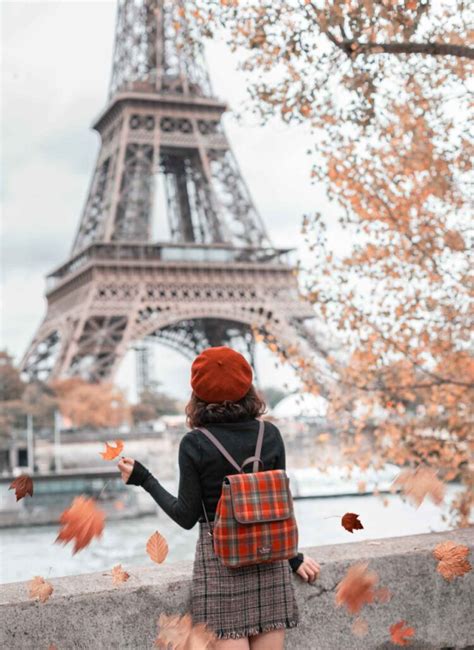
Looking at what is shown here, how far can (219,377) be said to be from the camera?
3402 mm

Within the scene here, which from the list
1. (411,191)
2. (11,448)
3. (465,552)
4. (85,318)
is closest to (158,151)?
(85,318)

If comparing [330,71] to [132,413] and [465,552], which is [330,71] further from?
[132,413]

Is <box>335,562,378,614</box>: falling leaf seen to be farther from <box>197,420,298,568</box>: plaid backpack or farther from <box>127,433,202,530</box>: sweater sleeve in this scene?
<box>127,433,202,530</box>: sweater sleeve

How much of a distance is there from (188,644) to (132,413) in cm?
6219

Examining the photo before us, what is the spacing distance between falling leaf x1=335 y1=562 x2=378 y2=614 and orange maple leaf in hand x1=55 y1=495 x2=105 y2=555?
3.75ft

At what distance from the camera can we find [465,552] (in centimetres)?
436

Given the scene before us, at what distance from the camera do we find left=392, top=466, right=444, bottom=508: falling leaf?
4223mm

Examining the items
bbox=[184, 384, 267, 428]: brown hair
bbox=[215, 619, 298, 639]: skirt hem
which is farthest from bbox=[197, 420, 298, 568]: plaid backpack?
bbox=[215, 619, 298, 639]: skirt hem

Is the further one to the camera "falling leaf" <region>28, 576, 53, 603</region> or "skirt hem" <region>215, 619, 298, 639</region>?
"falling leaf" <region>28, 576, 53, 603</region>

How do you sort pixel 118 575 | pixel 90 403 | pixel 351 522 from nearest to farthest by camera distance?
pixel 351 522
pixel 118 575
pixel 90 403

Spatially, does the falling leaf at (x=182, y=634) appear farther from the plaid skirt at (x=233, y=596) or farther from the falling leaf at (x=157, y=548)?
the falling leaf at (x=157, y=548)

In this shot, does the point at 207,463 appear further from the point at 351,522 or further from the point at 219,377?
the point at 351,522

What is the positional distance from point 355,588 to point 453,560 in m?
0.53

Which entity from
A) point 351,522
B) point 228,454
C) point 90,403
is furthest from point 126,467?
point 90,403
